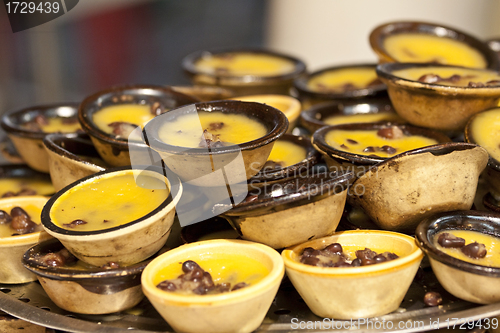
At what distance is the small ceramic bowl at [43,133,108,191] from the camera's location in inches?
101

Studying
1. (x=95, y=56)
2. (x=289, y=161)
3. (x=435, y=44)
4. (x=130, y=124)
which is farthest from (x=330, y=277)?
(x=95, y=56)

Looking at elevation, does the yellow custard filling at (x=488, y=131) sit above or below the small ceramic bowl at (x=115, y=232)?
Answer: above

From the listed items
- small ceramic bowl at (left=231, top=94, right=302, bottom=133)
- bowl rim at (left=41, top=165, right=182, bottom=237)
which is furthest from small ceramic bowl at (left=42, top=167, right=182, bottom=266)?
small ceramic bowl at (left=231, top=94, right=302, bottom=133)

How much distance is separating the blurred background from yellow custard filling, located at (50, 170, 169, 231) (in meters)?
4.52

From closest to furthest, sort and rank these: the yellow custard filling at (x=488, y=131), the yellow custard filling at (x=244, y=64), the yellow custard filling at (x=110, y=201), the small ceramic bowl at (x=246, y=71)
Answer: the yellow custard filling at (x=110, y=201) < the yellow custard filling at (x=488, y=131) < the small ceramic bowl at (x=246, y=71) < the yellow custard filling at (x=244, y=64)

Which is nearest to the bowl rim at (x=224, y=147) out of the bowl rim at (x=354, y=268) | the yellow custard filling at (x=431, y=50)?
the bowl rim at (x=354, y=268)

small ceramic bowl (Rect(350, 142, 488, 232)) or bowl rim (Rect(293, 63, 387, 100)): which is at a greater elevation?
bowl rim (Rect(293, 63, 387, 100))

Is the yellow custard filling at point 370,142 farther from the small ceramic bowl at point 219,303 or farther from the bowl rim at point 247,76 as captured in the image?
the bowl rim at point 247,76

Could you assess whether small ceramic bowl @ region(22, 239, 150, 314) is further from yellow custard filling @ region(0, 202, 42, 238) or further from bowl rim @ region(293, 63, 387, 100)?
bowl rim @ region(293, 63, 387, 100)

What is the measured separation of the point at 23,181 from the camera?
3311 millimetres

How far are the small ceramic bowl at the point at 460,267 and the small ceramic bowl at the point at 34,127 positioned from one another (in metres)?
2.32

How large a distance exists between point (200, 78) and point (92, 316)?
2.43 metres

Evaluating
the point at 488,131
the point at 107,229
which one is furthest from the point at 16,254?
the point at 488,131

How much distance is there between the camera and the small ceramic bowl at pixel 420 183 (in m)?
2.20
